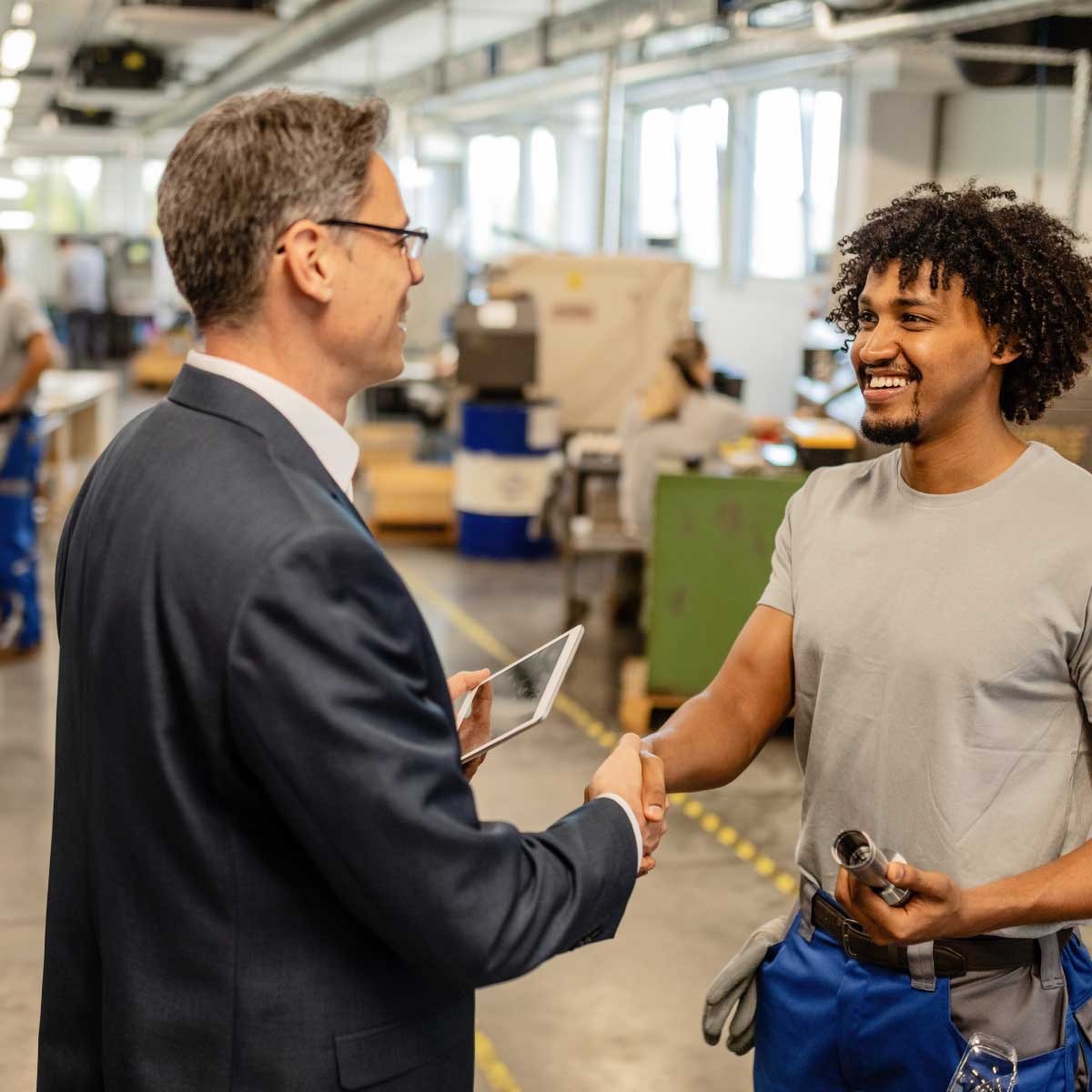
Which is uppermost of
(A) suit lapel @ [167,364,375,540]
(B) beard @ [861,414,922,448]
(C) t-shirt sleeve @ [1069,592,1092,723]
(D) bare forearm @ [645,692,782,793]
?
(A) suit lapel @ [167,364,375,540]

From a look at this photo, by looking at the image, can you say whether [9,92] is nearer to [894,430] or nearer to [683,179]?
[683,179]

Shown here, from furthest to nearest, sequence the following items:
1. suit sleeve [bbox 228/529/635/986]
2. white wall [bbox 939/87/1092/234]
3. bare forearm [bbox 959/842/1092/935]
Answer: white wall [bbox 939/87/1092/234]
bare forearm [bbox 959/842/1092/935]
suit sleeve [bbox 228/529/635/986]

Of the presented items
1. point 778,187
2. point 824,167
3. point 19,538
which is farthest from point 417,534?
point 778,187

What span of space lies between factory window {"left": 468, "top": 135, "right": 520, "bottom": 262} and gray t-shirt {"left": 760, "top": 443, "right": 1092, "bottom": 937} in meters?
21.0

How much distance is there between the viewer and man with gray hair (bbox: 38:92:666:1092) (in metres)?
1.13

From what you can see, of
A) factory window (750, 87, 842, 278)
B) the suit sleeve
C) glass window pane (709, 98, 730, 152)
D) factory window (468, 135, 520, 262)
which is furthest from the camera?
factory window (468, 135, 520, 262)

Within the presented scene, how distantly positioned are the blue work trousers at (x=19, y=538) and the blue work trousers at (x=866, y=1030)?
17.3 feet

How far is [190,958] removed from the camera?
124cm

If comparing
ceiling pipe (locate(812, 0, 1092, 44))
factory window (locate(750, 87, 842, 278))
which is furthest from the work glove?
factory window (locate(750, 87, 842, 278))

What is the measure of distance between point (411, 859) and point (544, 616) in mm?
6497

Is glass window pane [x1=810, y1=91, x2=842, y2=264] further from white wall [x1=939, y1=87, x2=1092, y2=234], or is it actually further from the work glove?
the work glove

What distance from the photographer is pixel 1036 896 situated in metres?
1.49

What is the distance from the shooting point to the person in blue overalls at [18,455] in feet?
19.8

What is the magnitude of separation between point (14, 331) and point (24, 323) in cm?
6
